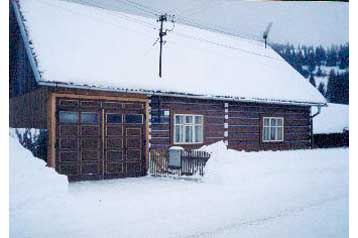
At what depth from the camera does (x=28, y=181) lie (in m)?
7.50

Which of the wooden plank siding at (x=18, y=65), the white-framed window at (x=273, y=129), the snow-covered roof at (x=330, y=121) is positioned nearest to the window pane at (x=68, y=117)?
the wooden plank siding at (x=18, y=65)

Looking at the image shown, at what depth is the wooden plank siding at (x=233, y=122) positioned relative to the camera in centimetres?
1291

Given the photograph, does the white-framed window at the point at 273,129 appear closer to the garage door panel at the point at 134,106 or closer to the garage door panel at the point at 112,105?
the garage door panel at the point at 134,106

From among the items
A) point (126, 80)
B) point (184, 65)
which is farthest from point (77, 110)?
point (184, 65)

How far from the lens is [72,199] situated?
7.97 meters

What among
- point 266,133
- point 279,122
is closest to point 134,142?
point 266,133

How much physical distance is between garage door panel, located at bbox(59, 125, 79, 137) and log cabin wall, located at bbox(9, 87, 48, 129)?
43 cm

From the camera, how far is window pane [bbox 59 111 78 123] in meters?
10.7

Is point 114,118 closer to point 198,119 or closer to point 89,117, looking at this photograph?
point 89,117

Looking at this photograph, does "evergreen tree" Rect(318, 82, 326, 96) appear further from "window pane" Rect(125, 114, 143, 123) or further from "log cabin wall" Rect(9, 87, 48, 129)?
"log cabin wall" Rect(9, 87, 48, 129)

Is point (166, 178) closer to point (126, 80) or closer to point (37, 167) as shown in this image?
point (126, 80)

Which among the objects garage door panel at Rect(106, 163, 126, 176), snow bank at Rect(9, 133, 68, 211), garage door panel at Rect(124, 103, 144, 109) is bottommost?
garage door panel at Rect(106, 163, 126, 176)

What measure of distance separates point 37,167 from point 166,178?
430 centimetres

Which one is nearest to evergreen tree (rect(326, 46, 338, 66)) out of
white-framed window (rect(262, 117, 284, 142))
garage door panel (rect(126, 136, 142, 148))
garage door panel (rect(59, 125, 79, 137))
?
white-framed window (rect(262, 117, 284, 142))
